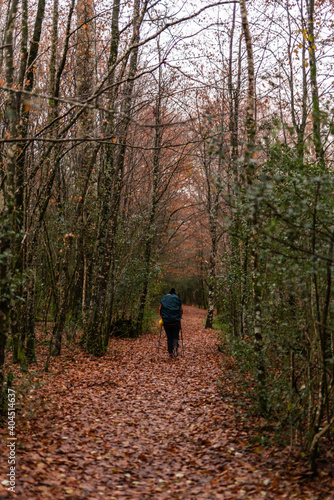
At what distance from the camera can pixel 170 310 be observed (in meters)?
10.9

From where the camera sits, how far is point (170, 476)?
4441 mm

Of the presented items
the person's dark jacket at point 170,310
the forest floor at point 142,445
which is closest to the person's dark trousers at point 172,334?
the person's dark jacket at point 170,310

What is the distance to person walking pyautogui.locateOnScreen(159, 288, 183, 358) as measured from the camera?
10.8 meters

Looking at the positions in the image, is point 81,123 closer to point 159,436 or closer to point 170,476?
point 159,436

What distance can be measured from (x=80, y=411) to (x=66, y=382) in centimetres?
158

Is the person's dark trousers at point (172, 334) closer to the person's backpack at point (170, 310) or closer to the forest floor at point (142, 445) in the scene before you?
the person's backpack at point (170, 310)

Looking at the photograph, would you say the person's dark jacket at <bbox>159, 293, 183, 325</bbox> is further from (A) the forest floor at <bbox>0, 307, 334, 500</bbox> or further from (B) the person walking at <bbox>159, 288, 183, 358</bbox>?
(A) the forest floor at <bbox>0, 307, 334, 500</bbox>

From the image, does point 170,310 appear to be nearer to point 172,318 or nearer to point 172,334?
point 172,318

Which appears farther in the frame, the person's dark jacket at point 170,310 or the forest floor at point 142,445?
the person's dark jacket at point 170,310

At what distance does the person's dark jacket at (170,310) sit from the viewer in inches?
→ 426

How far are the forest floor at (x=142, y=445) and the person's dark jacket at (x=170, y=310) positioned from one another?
2274 millimetres

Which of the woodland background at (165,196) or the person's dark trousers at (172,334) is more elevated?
the woodland background at (165,196)

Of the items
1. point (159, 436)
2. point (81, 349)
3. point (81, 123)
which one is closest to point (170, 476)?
point (159, 436)

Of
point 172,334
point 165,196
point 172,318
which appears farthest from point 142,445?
point 165,196
